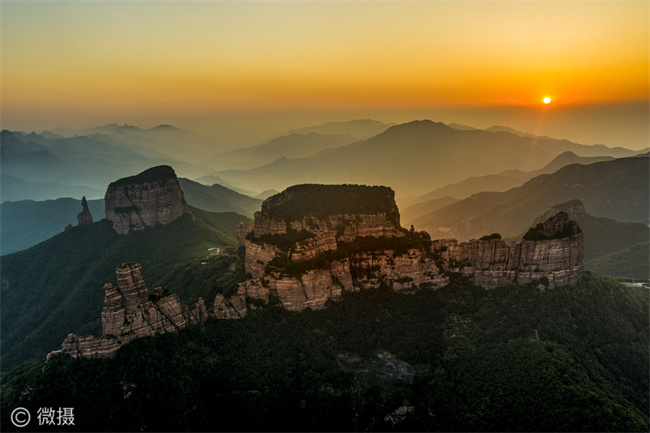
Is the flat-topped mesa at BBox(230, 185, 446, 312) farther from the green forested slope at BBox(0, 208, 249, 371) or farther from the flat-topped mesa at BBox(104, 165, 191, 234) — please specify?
the flat-topped mesa at BBox(104, 165, 191, 234)

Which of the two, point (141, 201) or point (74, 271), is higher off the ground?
point (141, 201)

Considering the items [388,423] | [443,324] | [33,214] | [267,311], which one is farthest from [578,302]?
[33,214]

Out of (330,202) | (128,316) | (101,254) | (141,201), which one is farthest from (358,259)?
(101,254)

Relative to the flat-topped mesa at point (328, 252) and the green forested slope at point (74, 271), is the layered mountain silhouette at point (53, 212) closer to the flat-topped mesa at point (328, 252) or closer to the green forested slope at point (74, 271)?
the green forested slope at point (74, 271)

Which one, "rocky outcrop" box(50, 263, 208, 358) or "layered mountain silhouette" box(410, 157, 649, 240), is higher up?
"layered mountain silhouette" box(410, 157, 649, 240)

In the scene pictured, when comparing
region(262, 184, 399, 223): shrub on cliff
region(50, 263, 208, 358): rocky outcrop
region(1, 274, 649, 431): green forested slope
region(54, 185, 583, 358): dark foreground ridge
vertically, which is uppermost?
region(262, 184, 399, 223): shrub on cliff

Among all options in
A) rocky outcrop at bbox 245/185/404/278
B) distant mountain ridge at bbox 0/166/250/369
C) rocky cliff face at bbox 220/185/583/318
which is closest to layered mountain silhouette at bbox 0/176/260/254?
distant mountain ridge at bbox 0/166/250/369

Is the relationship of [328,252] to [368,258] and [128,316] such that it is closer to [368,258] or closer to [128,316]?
[368,258]
